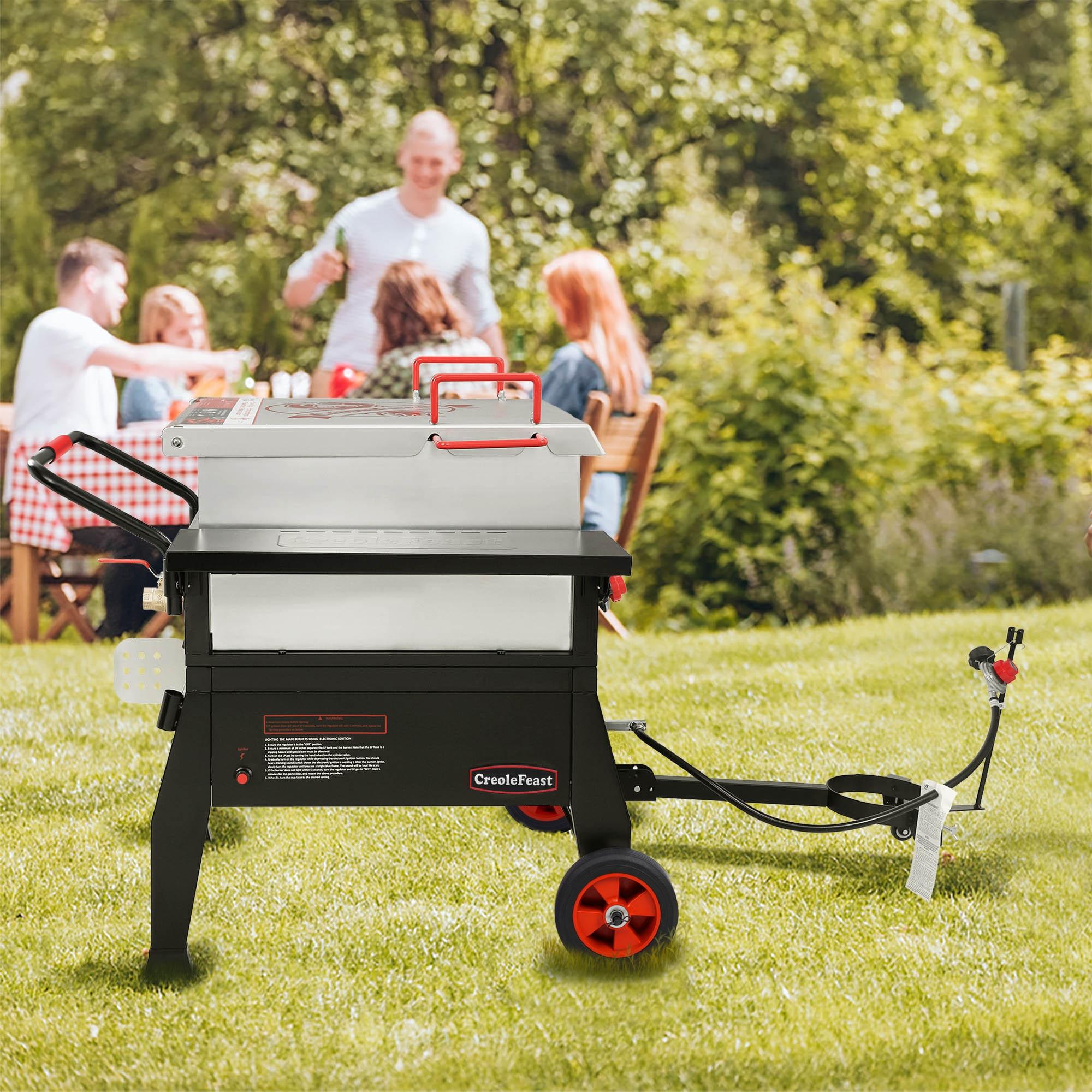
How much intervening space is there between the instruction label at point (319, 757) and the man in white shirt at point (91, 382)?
369 cm

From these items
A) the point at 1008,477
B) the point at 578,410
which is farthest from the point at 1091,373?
the point at 578,410

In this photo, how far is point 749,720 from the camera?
429cm

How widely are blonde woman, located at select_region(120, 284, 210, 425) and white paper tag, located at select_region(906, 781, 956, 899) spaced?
4154 mm

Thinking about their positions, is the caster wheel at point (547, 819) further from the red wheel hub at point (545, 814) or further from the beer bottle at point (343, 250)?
the beer bottle at point (343, 250)

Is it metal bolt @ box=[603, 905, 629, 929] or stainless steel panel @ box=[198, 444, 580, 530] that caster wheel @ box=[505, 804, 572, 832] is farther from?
stainless steel panel @ box=[198, 444, 580, 530]

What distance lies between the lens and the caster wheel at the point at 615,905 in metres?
2.46

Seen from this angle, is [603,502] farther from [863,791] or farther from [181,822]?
[181,822]

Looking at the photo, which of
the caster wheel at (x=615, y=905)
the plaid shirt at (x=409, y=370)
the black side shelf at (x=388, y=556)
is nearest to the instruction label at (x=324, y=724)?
the black side shelf at (x=388, y=556)

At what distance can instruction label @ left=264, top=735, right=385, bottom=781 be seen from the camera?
A: 95.0 inches

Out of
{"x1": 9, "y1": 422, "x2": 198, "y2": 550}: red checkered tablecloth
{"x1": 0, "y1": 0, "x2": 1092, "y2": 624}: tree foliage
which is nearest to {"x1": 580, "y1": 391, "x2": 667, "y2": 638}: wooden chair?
Result: {"x1": 0, "y1": 0, "x2": 1092, "y2": 624}: tree foliage

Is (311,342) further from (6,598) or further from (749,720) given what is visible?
(749,720)

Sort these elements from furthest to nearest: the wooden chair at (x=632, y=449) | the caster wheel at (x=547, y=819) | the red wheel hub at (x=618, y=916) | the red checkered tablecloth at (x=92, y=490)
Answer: the wooden chair at (x=632, y=449), the red checkered tablecloth at (x=92, y=490), the caster wheel at (x=547, y=819), the red wheel hub at (x=618, y=916)

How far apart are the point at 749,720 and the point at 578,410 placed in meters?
2.25

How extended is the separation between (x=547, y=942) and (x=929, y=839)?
866 millimetres
